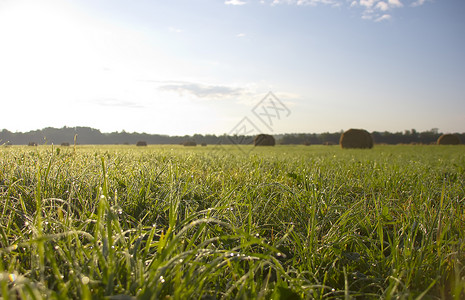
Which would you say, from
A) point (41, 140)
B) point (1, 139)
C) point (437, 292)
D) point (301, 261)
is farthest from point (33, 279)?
point (1, 139)

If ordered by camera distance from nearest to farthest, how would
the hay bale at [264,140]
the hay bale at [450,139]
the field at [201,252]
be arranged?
1. the field at [201,252]
2. the hay bale at [264,140]
3. the hay bale at [450,139]

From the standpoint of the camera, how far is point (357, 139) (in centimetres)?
3006

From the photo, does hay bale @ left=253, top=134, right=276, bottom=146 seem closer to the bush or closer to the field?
the bush

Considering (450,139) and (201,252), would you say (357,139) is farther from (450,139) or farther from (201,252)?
(201,252)

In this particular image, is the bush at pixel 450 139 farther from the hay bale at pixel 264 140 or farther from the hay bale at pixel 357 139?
the hay bale at pixel 264 140

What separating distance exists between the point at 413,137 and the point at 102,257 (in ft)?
285

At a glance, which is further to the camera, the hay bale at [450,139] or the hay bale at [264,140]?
the hay bale at [450,139]

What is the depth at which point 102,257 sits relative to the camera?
0.89m

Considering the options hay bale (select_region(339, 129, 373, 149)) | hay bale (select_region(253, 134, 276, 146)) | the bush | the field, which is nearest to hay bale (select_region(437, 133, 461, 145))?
the bush

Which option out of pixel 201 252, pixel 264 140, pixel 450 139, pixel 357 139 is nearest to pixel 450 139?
pixel 450 139

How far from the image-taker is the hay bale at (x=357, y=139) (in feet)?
97.4

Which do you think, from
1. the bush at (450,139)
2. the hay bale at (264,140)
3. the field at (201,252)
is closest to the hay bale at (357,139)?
the hay bale at (264,140)

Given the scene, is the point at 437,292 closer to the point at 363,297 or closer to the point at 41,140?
the point at 363,297

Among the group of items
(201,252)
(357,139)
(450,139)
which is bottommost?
(201,252)
